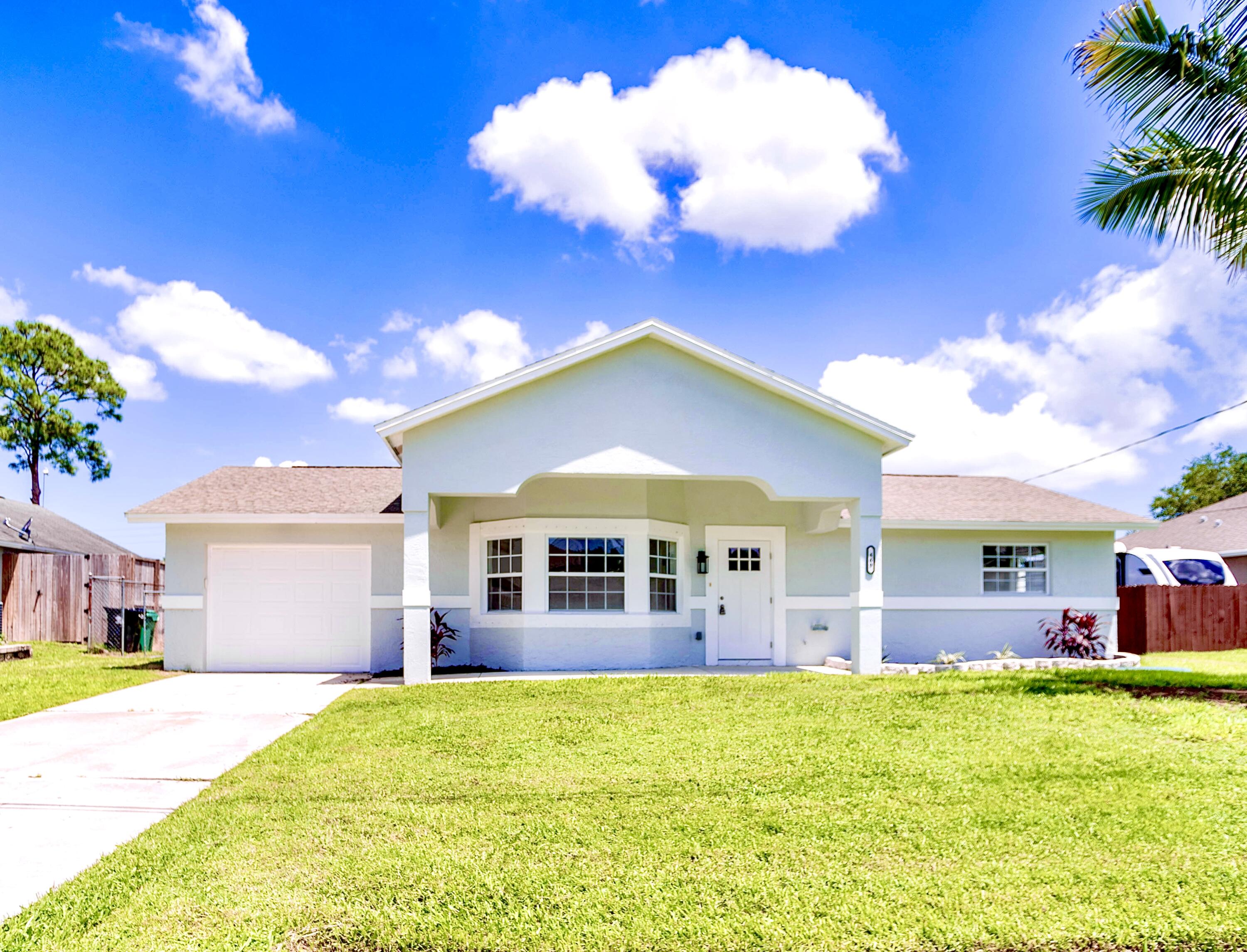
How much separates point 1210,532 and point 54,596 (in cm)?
3517

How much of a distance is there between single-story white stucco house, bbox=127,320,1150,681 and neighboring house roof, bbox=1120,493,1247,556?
42.7 ft

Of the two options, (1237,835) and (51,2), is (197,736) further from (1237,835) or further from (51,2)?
(51,2)

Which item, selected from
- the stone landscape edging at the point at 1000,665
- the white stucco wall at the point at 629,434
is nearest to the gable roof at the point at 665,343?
the white stucco wall at the point at 629,434

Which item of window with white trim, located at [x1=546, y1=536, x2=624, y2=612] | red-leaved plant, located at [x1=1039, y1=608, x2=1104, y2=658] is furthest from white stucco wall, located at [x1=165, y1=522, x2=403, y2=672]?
red-leaved plant, located at [x1=1039, y1=608, x2=1104, y2=658]

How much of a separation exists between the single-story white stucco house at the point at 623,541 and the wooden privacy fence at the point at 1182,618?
395 centimetres

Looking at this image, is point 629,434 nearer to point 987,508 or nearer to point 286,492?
point 286,492

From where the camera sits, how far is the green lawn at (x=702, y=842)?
3762mm

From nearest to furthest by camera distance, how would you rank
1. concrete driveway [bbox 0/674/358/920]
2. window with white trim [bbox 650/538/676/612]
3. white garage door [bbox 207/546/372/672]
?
concrete driveway [bbox 0/674/358/920]
window with white trim [bbox 650/538/676/612]
white garage door [bbox 207/546/372/672]

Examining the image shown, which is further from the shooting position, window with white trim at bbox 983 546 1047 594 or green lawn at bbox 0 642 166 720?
window with white trim at bbox 983 546 1047 594

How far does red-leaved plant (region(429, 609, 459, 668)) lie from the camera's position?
43.4ft

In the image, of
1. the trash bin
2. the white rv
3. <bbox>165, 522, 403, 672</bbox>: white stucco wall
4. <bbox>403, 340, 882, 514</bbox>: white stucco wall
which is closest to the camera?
<bbox>403, 340, 882, 514</bbox>: white stucco wall

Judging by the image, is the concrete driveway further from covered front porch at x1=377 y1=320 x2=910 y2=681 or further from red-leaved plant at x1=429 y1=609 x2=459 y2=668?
covered front porch at x1=377 y1=320 x2=910 y2=681

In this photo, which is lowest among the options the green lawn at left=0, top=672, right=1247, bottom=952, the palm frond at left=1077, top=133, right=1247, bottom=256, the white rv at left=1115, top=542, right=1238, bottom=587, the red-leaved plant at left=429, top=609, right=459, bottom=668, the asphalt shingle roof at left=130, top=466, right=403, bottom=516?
the green lawn at left=0, top=672, right=1247, bottom=952

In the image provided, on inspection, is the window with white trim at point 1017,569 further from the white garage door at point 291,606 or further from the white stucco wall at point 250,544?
the white garage door at point 291,606
